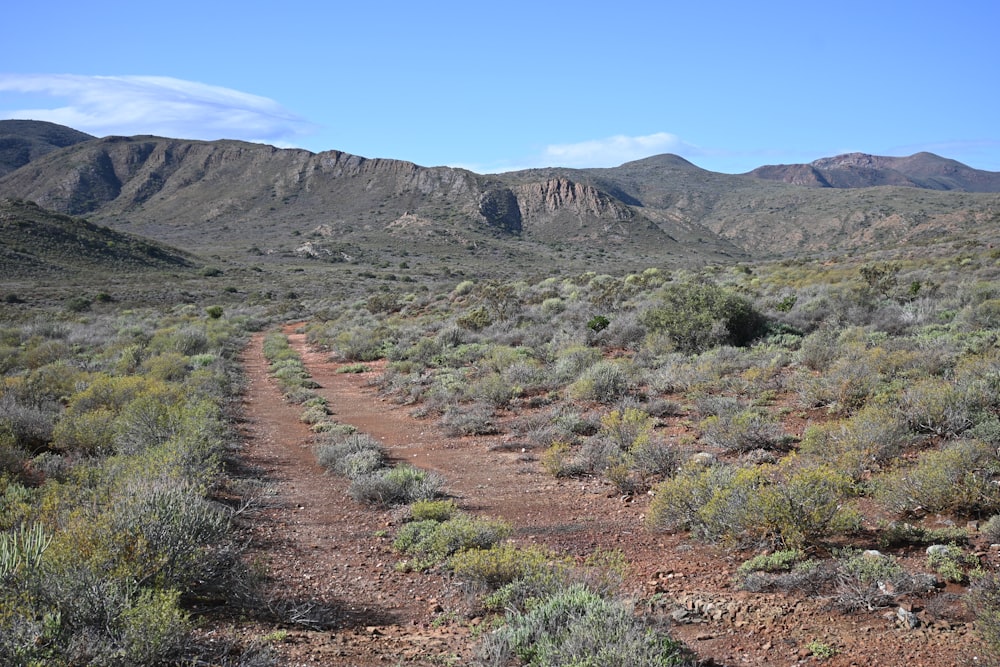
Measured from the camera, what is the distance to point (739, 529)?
16.8 feet

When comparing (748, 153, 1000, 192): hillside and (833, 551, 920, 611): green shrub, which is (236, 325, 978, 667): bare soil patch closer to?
(833, 551, 920, 611): green shrub

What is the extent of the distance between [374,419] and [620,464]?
599 centimetres

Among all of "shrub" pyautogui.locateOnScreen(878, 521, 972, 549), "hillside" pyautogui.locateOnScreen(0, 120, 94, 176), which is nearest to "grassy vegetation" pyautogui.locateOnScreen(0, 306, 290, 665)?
"shrub" pyautogui.locateOnScreen(878, 521, 972, 549)

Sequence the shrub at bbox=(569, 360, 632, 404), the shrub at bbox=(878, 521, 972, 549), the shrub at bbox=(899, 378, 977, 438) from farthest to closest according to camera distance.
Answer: the shrub at bbox=(569, 360, 632, 404)
the shrub at bbox=(899, 378, 977, 438)
the shrub at bbox=(878, 521, 972, 549)

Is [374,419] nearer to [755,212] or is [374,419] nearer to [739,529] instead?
[739,529]

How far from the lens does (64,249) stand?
173ft

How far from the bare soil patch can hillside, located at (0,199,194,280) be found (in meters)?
51.8

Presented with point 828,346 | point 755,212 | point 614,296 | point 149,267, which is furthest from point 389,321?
point 755,212

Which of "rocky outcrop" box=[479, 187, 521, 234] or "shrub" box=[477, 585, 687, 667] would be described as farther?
"rocky outcrop" box=[479, 187, 521, 234]

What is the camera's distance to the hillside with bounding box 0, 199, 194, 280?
47781mm

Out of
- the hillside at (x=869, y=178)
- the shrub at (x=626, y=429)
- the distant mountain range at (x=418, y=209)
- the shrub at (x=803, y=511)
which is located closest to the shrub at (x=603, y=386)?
the shrub at (x=626, y=429)

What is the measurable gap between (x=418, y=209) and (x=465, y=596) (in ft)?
311

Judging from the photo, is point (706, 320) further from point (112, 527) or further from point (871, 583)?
point (112, 527)

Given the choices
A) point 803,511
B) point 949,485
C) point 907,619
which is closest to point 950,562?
point 907,619
